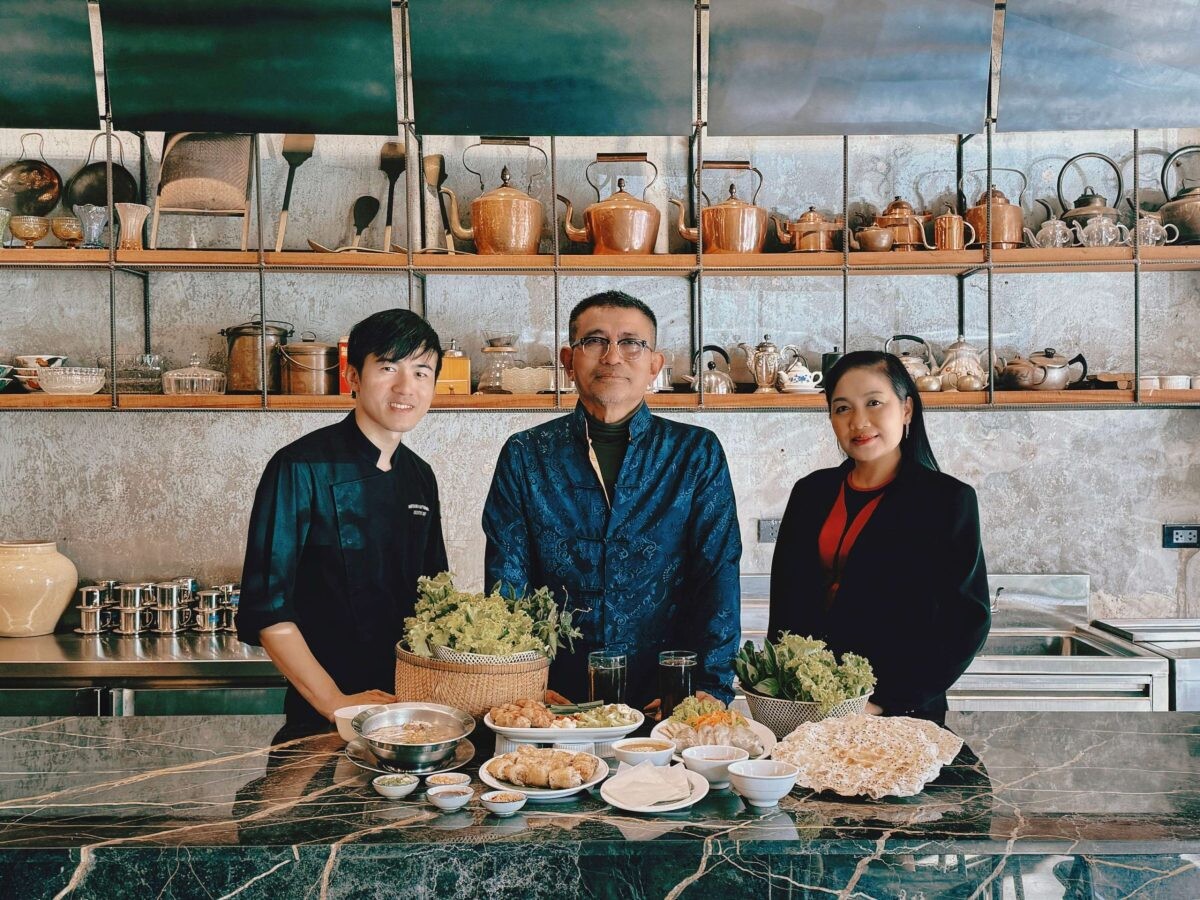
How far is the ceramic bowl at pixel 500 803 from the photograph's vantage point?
1455mm

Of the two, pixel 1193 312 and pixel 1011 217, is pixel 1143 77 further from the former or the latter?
pixel 1193 312

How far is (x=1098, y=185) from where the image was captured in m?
4.05

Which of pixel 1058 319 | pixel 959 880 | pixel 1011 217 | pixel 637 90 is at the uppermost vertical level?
pixel 637 90

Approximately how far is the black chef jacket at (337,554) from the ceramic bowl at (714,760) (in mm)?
944

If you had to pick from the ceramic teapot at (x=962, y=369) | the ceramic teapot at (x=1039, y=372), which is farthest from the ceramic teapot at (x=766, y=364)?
the ceramic teapot at (x=1039, y=372)

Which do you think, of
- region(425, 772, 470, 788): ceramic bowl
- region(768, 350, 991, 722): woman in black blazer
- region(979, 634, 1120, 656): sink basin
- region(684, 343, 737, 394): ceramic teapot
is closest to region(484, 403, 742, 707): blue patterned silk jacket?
region(768, 350, 991, 722): woman in black blazer

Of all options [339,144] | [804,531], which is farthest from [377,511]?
[339,144]

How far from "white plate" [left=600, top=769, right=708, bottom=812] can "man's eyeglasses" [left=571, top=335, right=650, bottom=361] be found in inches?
40.7

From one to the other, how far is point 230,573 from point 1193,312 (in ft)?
13.4

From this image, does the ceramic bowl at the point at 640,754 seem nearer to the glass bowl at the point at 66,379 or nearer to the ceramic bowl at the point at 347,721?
the ceramic bowl at the point at 347,721

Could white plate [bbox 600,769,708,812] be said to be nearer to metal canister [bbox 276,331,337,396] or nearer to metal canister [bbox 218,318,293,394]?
metal canister [bbox 276,331,337,396]

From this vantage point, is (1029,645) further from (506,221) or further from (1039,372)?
(506,221)

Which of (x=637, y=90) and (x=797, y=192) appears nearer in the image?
(x=637, y=90)

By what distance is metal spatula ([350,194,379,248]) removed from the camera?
3945 mm
